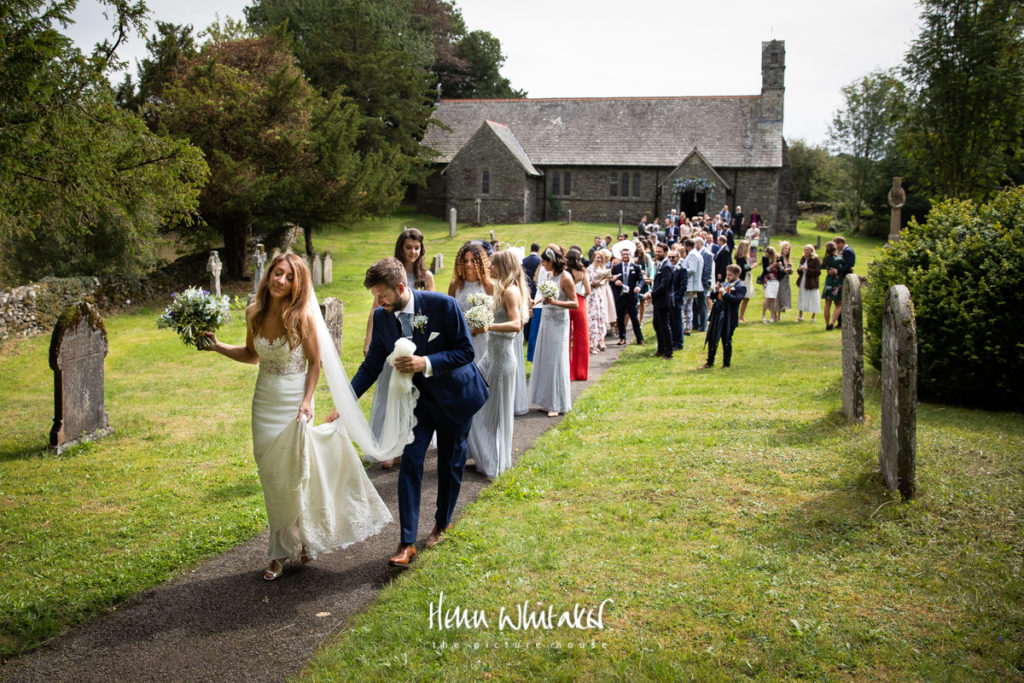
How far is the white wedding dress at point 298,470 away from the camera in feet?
A: 17.5

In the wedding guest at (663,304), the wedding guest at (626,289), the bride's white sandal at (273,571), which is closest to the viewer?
the bride's white sandal at (273,571)

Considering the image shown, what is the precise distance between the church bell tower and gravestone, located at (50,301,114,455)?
Answer: 4777 cm

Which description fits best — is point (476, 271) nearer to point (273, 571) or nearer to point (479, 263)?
point (479, 263)

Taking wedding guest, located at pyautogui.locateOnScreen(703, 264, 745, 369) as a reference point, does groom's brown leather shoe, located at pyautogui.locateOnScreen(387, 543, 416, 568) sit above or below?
below

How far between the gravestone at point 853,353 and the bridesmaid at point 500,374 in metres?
3.74

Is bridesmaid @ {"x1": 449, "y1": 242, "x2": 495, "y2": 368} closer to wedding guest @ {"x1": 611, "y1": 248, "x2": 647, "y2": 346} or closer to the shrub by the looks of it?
the shrub

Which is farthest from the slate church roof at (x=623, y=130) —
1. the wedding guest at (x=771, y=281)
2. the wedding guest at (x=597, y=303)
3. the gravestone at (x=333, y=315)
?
the gravestone at (x=333, y=315)

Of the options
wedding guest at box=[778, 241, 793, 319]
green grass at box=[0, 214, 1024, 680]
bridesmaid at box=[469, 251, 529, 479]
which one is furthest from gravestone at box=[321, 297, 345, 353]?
wedding guest at box=[778, 241, 793, 319]

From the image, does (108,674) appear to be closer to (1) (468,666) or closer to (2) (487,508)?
(1) (468,666)

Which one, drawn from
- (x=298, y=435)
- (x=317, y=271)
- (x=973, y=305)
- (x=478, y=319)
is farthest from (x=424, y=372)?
(x=317, y=271)

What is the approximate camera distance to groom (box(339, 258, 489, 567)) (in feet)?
18.0

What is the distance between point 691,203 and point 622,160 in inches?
228

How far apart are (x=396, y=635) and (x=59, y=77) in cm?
797

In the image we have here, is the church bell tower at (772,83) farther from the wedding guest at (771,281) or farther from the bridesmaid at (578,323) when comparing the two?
Result: the bridesmaid at (578,323)
